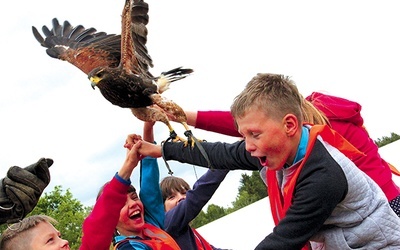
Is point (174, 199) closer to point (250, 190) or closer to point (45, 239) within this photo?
point (45, 239)

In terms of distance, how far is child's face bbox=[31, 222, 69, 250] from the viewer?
2.47m

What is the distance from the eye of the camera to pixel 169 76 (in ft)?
14.7

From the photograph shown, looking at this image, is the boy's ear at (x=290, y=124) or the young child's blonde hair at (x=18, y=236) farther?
the young child's blonde hair at (x=18, y=236)

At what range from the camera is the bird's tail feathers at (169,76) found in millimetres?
4252

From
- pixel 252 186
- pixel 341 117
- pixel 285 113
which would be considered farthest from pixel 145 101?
pixel 252 186

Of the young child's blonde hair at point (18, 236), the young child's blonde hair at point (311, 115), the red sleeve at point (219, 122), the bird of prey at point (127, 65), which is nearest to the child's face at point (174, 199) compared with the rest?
the bird of prey at point (127, 65)

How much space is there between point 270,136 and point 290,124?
0.08 metres

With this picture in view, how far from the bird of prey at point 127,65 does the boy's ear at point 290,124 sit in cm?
111

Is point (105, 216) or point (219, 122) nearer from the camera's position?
point (105, 216)

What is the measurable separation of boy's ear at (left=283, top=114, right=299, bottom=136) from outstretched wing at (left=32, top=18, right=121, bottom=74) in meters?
3.43

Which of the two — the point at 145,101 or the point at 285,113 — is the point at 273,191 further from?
the point at 145,101

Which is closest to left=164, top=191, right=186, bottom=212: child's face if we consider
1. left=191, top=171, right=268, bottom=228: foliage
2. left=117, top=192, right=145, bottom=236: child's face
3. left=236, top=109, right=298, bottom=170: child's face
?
left=117, top=192, right=145, bottom=236: child's face

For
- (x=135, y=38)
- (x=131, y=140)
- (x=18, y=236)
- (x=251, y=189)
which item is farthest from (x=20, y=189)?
(x=251, y=189)

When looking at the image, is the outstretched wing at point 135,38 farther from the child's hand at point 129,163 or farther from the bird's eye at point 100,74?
the child's hand at point 129,163
